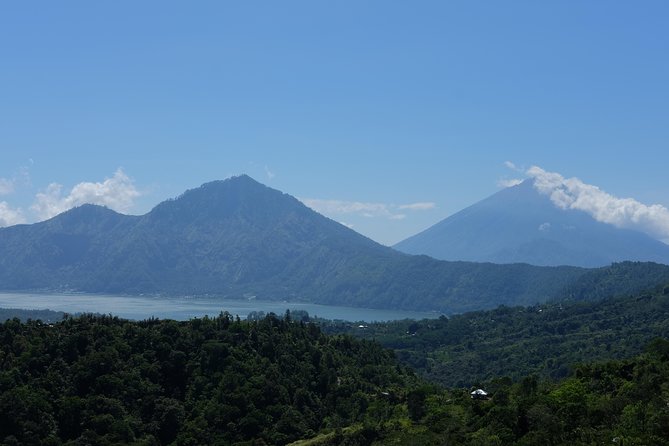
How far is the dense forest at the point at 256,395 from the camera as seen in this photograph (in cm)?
4306

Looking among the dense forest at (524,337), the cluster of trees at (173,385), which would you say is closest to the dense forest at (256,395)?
the cluster of trees at (173,385)

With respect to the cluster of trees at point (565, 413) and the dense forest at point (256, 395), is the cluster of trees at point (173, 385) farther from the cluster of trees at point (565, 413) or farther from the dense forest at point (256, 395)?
the cluster of trees at point (565, 413)

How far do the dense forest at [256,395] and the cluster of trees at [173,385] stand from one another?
0.12 meters

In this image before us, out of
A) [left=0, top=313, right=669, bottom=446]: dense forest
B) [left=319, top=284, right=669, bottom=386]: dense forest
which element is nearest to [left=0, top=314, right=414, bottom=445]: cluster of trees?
[left=0, top=313, right=669, bottom=446]: dense forest

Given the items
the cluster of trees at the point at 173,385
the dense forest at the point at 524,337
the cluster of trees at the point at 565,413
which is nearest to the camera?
the cluster of trees at the point at 565,413

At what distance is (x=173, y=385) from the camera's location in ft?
219

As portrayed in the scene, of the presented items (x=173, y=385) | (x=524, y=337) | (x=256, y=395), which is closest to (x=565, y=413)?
(x=256, y=395)

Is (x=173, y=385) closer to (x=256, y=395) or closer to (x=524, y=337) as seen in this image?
(x=256, y=395)

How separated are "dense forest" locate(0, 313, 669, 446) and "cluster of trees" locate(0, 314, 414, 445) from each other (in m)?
0.12

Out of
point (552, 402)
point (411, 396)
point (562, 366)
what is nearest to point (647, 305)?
point (562, 366)

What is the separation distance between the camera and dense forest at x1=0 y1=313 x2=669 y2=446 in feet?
141

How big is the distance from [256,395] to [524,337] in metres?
95.5

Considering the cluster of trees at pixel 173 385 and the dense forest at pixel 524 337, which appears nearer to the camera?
the cluster of trees at pixel 173 385

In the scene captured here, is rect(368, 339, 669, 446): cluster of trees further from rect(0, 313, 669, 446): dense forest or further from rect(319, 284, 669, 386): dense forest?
rect(319, 284, 669, 386): dense forest
